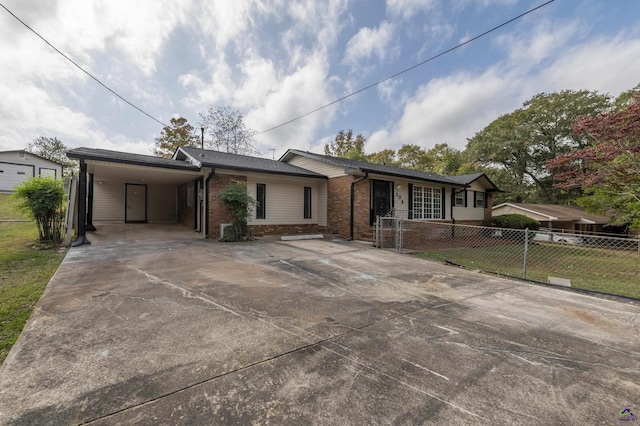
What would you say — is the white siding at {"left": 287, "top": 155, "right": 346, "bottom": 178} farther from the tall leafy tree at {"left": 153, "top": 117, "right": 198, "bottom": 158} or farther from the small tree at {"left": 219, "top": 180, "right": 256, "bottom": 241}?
the tall leafy tree at {"left": 153, "top": 117, "right": 198, "bottom": 158}

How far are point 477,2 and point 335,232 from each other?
8.93 metres

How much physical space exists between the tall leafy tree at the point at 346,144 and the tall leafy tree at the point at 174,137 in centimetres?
1477

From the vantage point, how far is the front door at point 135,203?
13711 mm

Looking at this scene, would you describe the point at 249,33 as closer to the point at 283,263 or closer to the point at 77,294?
the point at 283,263


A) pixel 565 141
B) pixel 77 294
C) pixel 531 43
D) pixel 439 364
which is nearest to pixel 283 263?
pixel 77 294

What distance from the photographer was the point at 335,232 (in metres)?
11.2

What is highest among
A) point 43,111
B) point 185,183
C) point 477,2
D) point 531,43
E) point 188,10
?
point 188,10

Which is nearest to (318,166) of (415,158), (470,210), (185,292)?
(185,292)

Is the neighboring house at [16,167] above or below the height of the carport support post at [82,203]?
above

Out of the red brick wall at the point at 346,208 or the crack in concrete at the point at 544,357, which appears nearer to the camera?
the crack in concrete at the point at 544,357

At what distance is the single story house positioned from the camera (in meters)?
9.33

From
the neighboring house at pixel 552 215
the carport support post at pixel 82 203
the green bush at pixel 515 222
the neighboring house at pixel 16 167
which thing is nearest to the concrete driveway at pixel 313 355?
the carport support post at pixel 82 203

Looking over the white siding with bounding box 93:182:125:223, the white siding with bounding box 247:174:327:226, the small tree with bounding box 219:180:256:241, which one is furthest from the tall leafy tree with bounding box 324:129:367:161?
the small tree with bounding box 219:180:256:241

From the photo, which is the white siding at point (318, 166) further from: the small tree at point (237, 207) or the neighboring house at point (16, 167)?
the neighboring house at point (16, 167)
